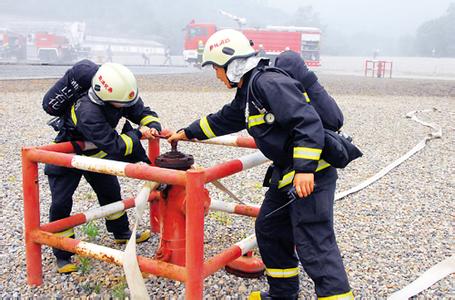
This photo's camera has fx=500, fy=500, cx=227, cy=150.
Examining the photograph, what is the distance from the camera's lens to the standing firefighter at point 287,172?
7.40 feet

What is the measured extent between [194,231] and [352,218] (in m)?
2.56

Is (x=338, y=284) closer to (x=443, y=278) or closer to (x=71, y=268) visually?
(x=443, y=278)

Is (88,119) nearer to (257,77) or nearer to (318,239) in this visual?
(257,77)

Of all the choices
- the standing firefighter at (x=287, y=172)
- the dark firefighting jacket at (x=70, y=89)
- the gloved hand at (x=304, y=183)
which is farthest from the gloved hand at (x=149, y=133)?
the gloved hand at (x=304, y=183)

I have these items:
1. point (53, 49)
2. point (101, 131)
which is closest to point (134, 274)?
point (101, 131)

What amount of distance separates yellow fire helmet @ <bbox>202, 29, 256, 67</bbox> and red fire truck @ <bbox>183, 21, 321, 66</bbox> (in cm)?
2640

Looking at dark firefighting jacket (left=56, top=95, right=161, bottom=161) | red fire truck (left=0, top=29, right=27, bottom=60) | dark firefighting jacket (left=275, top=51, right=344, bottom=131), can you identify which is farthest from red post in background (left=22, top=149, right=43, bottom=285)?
red fire truck (left=0, top=29, right=27, bottom=60)

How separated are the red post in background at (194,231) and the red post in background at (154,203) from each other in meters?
1.25

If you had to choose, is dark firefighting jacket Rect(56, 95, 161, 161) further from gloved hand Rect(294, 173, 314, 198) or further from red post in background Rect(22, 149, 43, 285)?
gloved hand Rect(294, 173, 314, 198)

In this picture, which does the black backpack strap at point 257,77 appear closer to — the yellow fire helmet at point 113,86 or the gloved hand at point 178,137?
the gloved hand at point 178,137

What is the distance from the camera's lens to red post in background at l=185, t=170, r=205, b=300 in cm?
220

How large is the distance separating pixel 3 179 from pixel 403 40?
83.7 metres

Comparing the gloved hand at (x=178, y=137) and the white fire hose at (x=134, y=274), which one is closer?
the white fire hose at (x=134, y=274)

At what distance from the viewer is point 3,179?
17.7 ft
